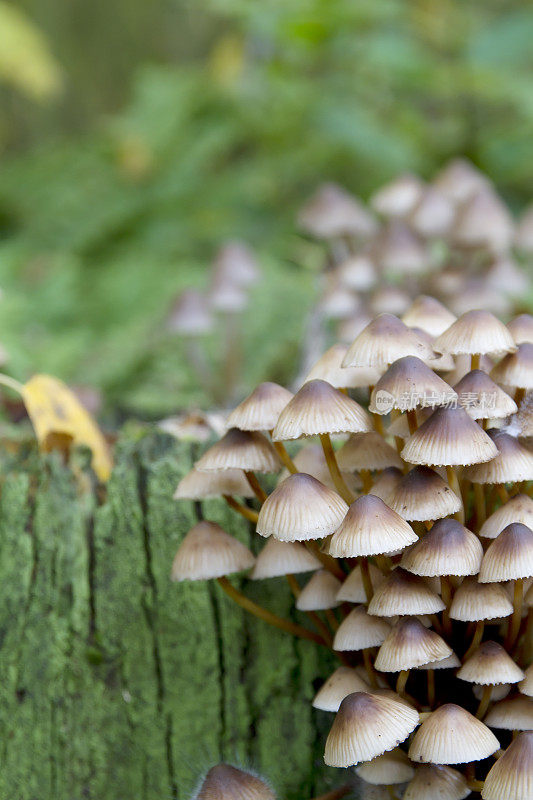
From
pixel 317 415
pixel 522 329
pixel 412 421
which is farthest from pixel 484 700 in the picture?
pixel 522 329

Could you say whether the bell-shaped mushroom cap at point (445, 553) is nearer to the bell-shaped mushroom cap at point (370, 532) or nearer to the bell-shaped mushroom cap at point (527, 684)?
the bell-shaped mushroom cap at point (370, 532)

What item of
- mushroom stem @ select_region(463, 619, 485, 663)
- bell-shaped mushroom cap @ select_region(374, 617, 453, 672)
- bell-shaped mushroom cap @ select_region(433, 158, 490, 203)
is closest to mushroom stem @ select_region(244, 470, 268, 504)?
bell-shaped mushroom cap @ select_region(374, 617, 453, 672)

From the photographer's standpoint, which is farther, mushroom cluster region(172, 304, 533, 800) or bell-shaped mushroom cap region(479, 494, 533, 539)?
bell-shaped mushroom cap region(479, 494, 533, 539)

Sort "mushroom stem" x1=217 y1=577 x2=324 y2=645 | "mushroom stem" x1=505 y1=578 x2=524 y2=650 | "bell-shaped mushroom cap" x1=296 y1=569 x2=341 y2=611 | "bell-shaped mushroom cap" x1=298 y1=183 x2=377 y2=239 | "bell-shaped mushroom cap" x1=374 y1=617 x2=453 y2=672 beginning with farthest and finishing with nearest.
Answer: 1. "bell-shaped mushroom cap" x1=298 y1=183 x2=377 y2=239
2. "mushroom stem" x1=217 y1=577 x2=324 y2=645
3. "bell-shaped mushroom cap" x1=296 y1=569 x2=341 y2=611
4. "mushroom stem" x1=505 y1=578 x2=524 y2=650
5. "bell-shaped mushroom cap" x1=374 y1=617 x2=453 y2=672

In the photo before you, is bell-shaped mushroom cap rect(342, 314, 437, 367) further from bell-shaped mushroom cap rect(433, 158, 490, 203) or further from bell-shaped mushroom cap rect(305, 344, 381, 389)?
bell-shaped mushroom cap rect(433, 158, 490, 203)

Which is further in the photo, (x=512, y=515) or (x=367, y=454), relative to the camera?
(x=367, y=454)

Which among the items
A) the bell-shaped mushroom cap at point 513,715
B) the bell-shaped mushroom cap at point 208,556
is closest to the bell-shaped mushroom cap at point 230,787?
the bell-shaped mushroom cap at point 208,556

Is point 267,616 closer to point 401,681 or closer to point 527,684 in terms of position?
point 401,681
